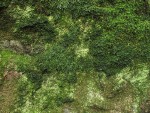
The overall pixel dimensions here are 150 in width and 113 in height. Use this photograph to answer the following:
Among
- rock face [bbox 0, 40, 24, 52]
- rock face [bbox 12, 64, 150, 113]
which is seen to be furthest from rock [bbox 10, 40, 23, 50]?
rock face [bbox 12, 64, 150, 113]

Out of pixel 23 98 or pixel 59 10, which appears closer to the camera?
pixel 23 98

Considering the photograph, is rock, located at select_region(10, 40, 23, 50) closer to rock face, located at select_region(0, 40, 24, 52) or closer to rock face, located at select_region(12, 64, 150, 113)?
rock face, located at select_region(0, 40, 24, 52)

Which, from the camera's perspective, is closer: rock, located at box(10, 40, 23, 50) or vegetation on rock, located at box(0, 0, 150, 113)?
vegetation on rock, located at box(0, 0, 150, 113)

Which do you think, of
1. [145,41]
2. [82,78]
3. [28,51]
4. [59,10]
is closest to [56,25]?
[59,10]

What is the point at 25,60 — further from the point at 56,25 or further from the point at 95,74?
the point at 95,74

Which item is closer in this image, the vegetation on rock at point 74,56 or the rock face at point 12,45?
the vegetation on rock at point 74,56

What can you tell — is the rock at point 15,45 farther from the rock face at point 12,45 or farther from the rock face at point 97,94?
the rock face at point 97,94

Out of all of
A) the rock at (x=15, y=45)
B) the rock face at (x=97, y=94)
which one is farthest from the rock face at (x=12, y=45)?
the rock face at (x=97, y=94)

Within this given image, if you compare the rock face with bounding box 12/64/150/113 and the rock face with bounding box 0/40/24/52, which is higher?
the rock face with bounding box 0/40/24/52

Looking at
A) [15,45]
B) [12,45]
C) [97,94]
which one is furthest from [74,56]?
[12,45]
